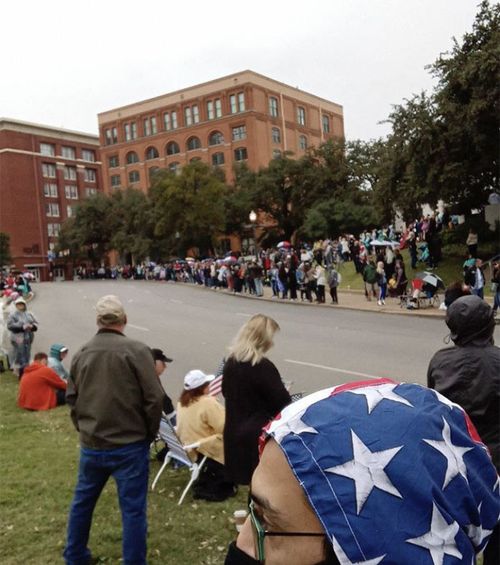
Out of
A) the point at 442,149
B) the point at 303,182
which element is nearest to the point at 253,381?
the point at 442,149

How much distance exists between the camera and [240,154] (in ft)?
224

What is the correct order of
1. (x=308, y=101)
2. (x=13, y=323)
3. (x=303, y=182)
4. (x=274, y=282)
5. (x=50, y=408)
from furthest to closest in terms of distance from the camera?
(x=308, y=101)
(x=303, y=182)
(x=274, y=282)
(x=13, y=323)
(x=50, y=408)

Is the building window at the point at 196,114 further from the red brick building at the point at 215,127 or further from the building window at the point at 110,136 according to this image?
the building window at the point at 110,136

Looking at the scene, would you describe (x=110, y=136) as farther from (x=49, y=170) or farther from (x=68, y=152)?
(x=68, y=152)

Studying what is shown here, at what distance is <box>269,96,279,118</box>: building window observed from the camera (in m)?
69.8

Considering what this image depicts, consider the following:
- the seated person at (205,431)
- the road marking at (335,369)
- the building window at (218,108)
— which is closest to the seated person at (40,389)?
the seated person at (205,431)

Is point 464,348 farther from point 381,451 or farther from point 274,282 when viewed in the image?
point 274,282

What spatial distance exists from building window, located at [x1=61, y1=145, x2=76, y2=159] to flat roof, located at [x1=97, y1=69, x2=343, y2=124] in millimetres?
13047

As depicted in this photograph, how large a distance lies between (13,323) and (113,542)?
25.1 feet

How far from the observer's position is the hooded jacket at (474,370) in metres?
2.82

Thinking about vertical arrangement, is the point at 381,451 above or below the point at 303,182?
below

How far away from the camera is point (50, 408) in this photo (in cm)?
867

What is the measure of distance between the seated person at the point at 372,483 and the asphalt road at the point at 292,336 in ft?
25.5

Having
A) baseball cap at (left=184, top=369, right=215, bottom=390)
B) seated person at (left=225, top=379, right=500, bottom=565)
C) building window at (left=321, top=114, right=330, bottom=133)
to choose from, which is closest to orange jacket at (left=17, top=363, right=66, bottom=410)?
baseball cap at (left=184, top=369, right=215, bottom=390)
